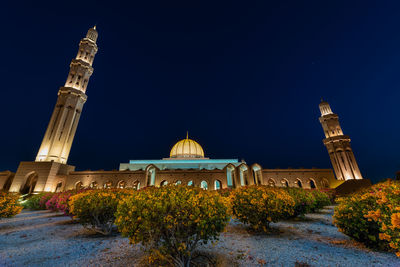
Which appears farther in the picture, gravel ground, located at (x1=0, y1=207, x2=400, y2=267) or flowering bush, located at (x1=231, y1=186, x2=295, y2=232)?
flowering bush, located at (x1=231, y1=186, x2=295, y2=232)

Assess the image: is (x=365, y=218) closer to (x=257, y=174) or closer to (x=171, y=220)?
(x=171, y=220)

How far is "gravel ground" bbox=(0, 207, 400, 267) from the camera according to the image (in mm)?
4156

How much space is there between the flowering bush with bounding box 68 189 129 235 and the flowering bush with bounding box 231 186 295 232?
4.94 metres

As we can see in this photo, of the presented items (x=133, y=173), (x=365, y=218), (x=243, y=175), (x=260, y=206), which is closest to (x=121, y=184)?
(x=133, y=173)

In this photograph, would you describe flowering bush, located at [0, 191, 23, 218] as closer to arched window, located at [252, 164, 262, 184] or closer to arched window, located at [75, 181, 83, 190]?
arched window, located at [75, 181, 83, 190]

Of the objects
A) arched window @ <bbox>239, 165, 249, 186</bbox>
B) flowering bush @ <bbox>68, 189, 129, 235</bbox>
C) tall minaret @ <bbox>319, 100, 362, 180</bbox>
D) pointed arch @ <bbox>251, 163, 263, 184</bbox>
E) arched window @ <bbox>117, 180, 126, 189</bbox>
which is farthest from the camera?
tall minaret @ <bbox>319, 100, 362, 180</bbox>

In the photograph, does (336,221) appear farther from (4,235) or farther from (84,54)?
(84,54)

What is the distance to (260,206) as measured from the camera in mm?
6156

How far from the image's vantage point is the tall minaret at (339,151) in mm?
29984

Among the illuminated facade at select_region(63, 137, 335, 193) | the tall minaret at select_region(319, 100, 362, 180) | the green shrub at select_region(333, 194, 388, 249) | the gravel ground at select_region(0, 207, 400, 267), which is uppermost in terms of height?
the tall minaret at select_region(319, 100, 362, 180)

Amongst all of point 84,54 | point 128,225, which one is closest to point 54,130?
point 84,54

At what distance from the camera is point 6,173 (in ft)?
81.1

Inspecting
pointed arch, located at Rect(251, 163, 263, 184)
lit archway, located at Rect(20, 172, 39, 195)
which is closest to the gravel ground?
pointed arch, located at Rect(251, 163, 263, 184)

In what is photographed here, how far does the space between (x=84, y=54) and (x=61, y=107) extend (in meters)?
14.0
